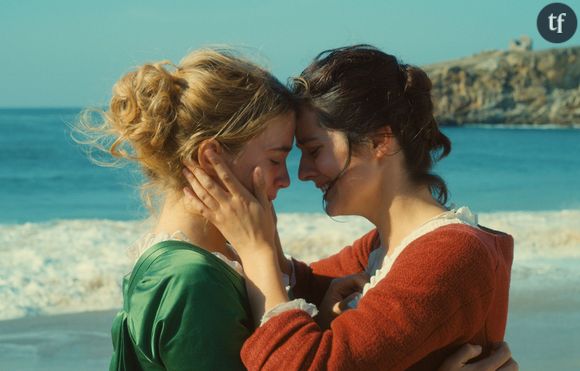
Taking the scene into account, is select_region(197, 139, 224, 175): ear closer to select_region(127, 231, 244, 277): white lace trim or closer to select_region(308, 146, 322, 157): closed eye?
select_region(127, 231, 244, 277): white lace trim

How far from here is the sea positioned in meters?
7.10

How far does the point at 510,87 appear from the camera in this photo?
50094mm

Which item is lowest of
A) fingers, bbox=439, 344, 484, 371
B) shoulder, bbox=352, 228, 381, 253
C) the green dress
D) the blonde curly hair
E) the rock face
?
the rock face

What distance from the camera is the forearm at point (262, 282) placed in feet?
7.99

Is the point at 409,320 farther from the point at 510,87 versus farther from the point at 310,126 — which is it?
the point at 510,87

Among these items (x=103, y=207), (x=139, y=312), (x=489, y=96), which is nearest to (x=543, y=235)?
(x=103, y=207)

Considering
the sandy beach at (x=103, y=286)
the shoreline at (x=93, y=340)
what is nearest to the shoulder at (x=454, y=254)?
the sandy beach at (x=103, y=286)

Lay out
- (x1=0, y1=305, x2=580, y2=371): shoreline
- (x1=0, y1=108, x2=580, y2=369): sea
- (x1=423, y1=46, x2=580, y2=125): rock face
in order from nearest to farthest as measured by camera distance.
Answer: (x1=0, y1=305, x2=580, y2=371): shoreline
(x1=0, y1=108, x2=580, y2=369): sea
(x1=423, y1=46, x2=580, y2=125): rock face

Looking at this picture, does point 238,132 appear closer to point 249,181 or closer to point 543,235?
point 249,181

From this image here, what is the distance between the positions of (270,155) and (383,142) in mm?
340

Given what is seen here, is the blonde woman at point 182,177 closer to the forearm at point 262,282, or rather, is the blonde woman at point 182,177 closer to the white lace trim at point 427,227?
the forearm at point 262,282

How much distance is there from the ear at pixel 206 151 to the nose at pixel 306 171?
1.04 ft

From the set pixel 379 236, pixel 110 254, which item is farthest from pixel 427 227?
pixel 110 254

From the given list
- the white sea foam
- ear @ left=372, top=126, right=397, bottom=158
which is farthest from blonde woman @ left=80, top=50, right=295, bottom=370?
the white sea foam
